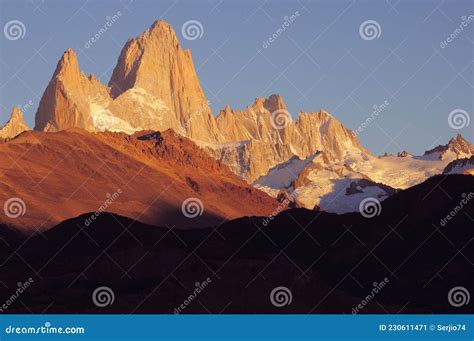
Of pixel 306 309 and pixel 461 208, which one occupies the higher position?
pixel 461 208

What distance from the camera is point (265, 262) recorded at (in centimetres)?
12000

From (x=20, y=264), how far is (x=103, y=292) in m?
30.5

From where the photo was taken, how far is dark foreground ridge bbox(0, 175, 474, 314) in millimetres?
108688

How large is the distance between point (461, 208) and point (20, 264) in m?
53.6

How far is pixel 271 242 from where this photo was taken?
15138cm

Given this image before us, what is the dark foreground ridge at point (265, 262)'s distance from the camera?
357 ft
